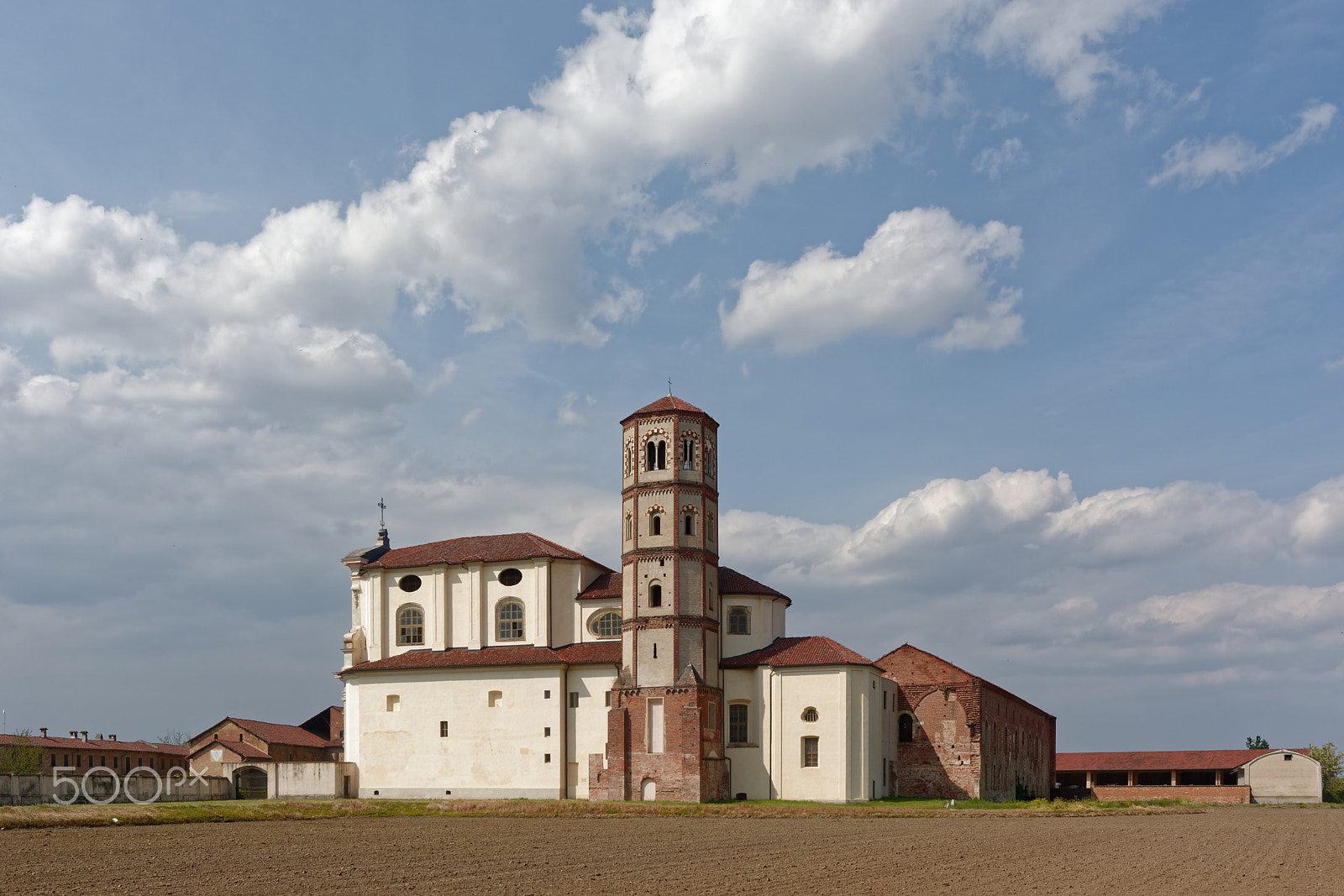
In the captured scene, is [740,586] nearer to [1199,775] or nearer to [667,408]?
[667,408]

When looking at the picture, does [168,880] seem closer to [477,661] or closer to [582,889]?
[582,889]

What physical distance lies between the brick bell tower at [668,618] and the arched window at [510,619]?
20.1 ft

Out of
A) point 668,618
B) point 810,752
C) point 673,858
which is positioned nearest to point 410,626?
point 668,618

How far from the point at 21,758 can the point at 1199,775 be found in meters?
82.6

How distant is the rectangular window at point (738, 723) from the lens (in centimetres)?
5962

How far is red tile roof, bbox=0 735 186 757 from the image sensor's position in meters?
89.8

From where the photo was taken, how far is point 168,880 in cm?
2564

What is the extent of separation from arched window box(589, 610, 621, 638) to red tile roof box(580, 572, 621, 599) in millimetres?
1024

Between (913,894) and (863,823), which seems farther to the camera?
(863,823)

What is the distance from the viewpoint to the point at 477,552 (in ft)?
217

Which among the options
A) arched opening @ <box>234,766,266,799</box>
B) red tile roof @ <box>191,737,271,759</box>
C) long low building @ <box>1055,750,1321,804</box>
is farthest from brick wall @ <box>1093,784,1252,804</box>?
red tile roof @ <box>191,737,271,759</box>

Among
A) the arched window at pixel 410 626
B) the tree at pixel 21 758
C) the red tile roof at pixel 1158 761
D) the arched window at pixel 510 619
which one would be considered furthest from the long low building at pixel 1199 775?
the tree at pixel 21 758

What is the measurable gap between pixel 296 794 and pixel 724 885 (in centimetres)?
4344

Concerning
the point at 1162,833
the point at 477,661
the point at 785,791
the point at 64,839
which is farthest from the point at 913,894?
the point at 477,661
